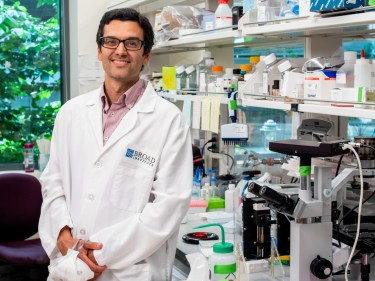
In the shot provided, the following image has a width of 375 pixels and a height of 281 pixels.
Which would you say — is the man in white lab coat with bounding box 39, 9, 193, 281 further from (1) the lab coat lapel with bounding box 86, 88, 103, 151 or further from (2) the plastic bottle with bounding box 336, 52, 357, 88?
(2) the plastic bottle with bounding box 336, 52, 357, 88

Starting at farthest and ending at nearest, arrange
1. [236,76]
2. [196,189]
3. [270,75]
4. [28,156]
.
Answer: [28,156], [196,189], [236,76], [270,75]

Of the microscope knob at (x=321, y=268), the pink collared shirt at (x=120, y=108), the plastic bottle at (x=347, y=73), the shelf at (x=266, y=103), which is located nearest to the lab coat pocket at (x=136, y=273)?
the pink collared shirt at (x=120, y=108)

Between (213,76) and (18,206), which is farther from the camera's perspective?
(18,206)

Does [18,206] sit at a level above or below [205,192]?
below

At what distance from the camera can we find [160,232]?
1.79m

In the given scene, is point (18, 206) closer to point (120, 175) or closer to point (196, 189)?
point (196, 189)

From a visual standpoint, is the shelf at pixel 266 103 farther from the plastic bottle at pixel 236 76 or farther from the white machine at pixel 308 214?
the white machine at pixel 308 214

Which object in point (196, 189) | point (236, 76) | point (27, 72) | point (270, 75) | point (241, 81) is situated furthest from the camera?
point (27, 72)

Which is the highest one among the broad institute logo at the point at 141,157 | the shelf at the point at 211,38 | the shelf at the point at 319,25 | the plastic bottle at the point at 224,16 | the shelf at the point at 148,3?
the shelf at the point at 148,3

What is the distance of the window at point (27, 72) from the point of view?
170 inches

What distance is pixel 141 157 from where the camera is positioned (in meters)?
1.87

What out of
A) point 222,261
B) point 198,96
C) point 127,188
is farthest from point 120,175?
point 198,96

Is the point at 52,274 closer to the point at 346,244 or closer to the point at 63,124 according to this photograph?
the point at 63,124

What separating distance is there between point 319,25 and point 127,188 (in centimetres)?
83
